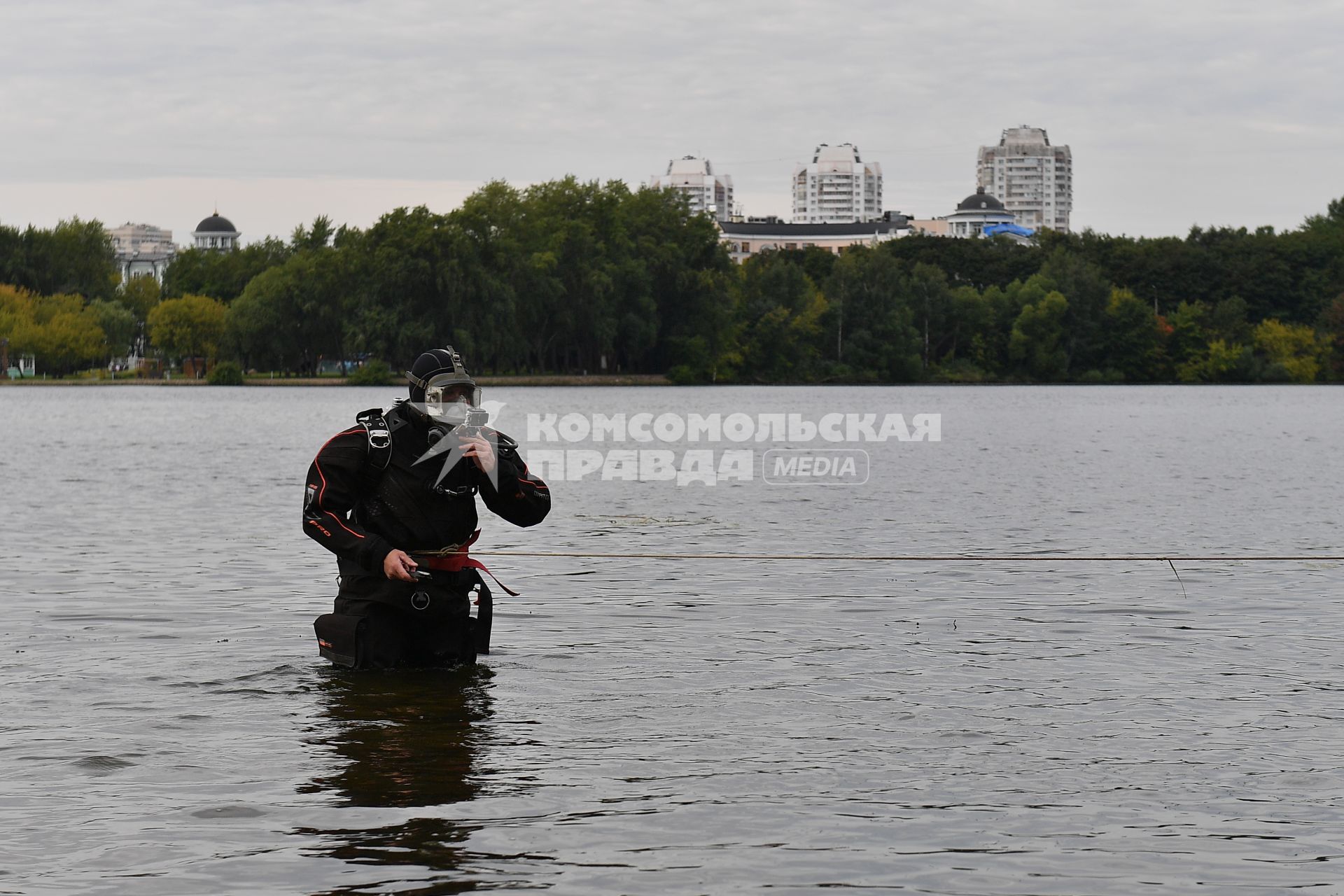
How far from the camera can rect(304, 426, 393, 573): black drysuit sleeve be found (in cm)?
1055

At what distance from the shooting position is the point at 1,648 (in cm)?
1309

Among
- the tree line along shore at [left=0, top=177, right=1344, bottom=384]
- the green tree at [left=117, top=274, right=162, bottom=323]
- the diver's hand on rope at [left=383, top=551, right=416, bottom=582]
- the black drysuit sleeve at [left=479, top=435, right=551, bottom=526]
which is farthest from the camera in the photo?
the green tree at [left=117, top=274, right=162, bottom=323]

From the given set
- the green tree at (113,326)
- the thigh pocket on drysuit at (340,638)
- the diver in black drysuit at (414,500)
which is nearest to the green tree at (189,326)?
the green tree at (113,326)

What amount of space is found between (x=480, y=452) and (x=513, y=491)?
42 cm

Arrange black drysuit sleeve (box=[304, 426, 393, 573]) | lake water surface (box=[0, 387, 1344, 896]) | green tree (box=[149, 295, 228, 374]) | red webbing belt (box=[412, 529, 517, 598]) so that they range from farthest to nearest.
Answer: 1. green tree (box=[149, 295, 228, 374])
2. red webbing belt (box=[412, 529, 517, 598])
3. black drysuit sleeve (box=[304, 426, 393, 573])
4. lake water surface (box=[0, 387, 1344, 896])

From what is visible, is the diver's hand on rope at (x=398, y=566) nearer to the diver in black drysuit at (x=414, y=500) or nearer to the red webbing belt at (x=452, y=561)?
the diver in black drysuit at (x=414, y=500)

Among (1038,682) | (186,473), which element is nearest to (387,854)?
(1038,682)

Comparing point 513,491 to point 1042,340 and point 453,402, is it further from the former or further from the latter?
point 1042,340

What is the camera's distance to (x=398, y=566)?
10406 mm

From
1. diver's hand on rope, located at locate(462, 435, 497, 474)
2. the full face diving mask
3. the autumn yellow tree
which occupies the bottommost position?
diver's hand on rope, located at locate(462, 435, 497, 474)

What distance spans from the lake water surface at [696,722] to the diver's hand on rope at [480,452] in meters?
1.50

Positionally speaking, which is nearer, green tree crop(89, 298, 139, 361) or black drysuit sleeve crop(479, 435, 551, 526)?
black drysuit sleeve crop(479, 435, 551, 526)

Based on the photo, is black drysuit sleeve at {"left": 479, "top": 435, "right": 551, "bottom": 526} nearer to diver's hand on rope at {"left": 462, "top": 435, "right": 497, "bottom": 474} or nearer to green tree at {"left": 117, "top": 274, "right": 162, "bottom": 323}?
diver's hand on rope at {"left": 462, "top": 435, "right": 497, "bottom": 474}

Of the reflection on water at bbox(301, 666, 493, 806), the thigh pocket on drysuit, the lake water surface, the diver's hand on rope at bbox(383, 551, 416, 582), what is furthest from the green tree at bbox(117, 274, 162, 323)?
the diver's hand on rope at bbox(383, 551, 416, 582)
